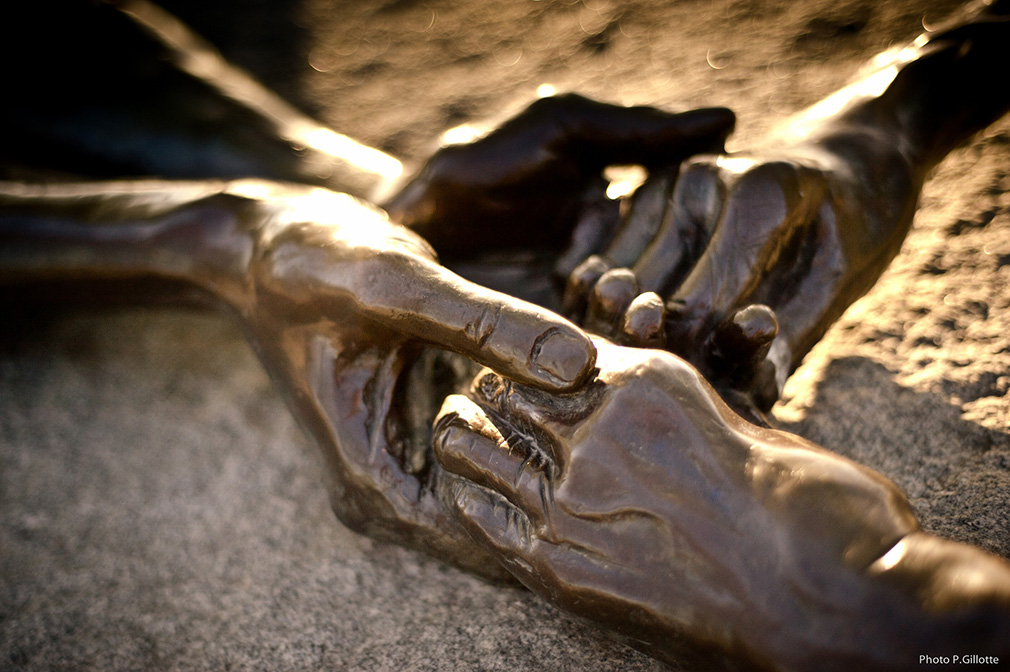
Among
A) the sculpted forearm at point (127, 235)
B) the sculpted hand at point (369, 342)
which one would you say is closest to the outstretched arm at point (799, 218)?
the sculpted hand at point (369, 342)

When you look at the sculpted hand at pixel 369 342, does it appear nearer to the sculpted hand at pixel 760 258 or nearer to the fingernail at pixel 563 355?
the fingernail at pixel 563 355

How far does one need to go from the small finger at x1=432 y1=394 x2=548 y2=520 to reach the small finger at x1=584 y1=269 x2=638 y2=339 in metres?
0.22

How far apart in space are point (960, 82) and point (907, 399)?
63 centimetres

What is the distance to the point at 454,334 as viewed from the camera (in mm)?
814

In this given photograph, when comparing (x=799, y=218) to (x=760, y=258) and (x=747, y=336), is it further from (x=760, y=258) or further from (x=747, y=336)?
(x=747, y=336)

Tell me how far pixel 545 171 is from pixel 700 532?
686 millimetres

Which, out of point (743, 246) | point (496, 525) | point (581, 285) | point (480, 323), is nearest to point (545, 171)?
point (581, 285)

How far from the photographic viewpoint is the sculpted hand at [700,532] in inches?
22.9

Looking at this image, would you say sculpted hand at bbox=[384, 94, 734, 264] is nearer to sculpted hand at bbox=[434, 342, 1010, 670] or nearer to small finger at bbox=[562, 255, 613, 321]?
small finger at bbox=[562, 255, 613, 321]

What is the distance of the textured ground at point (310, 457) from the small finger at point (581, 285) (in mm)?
358

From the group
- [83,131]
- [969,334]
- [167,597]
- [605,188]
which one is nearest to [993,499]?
[969,334]

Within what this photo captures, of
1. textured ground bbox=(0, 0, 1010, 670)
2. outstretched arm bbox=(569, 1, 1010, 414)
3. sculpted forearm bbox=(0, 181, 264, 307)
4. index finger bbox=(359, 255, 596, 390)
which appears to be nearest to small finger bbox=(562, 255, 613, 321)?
outstretched arm bbox=(569, 1, 1010, 414)

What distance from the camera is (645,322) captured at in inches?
33.2

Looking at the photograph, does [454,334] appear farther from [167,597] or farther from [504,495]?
[167,597]
